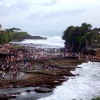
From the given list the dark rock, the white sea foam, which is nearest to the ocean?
the white sea foam

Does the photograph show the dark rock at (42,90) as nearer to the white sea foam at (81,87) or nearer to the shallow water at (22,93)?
the shallow water at (22,93)

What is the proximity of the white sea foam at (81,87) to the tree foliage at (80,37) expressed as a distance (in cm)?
2556

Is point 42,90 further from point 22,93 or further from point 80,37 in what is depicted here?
point 80,37

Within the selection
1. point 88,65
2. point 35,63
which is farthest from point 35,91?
point 88,65

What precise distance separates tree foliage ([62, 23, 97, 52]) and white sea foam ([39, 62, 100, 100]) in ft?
83.9

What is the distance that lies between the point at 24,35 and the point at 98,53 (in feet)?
309

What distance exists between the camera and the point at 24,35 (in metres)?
159

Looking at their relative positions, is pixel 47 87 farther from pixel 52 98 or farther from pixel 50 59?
pixel 50 59

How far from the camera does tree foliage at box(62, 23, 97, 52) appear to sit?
251 feet

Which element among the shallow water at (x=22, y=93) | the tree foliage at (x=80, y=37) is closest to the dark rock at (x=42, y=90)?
the shallow water at (x=22, y=93)

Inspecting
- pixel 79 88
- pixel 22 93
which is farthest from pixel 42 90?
Result: pixel 79 88

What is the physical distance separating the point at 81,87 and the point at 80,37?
41.1m

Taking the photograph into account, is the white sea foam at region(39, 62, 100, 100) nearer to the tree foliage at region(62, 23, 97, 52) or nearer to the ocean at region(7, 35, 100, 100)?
the ocean at region(7, 35, 100, 100)

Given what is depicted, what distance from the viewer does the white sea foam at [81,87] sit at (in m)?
33.6
